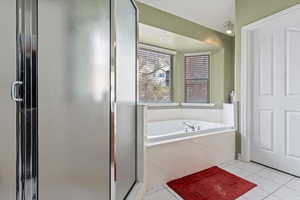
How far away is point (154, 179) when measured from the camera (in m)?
1.90

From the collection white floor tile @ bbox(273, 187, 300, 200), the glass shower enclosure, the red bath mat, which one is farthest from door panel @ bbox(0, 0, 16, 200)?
white floor tile @ bbox(273, 187, 300, 200)

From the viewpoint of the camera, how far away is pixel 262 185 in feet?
6.55

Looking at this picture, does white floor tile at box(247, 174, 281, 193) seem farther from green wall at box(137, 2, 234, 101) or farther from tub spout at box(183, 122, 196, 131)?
green wall at box(137, 2, 234, 101)

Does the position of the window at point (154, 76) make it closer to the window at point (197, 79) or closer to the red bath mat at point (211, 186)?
the window at point (197, 79)

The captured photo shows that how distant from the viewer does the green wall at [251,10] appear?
89.9 inches

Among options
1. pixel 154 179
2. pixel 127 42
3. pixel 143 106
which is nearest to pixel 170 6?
pixel 127 42

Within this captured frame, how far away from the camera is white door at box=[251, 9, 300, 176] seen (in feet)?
7.25

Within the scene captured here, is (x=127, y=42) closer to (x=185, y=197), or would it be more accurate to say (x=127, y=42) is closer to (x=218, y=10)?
(x=185, y=197)

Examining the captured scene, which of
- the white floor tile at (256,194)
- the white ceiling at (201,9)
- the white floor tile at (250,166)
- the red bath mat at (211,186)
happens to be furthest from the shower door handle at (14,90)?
the white floor tile at (250,166)

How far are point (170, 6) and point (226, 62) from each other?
1.84 meters

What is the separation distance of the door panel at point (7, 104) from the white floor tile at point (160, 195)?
1.40 metres

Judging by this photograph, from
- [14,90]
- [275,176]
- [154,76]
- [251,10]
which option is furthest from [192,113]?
[14,90]

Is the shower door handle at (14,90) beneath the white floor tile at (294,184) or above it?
above

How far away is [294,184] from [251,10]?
2394 mm
